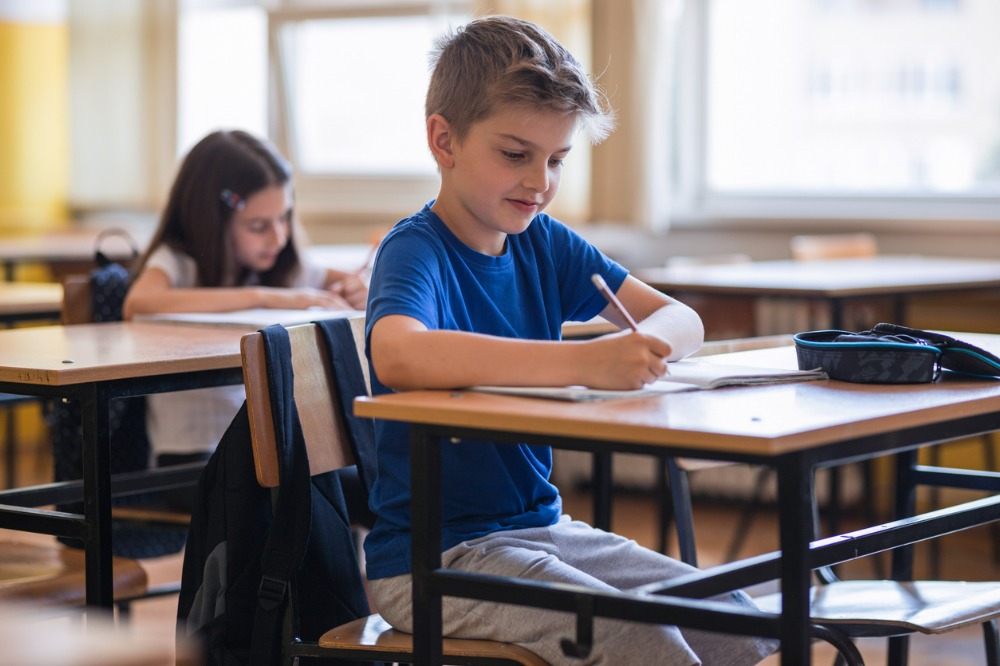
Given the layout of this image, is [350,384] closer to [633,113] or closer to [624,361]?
[624,361]

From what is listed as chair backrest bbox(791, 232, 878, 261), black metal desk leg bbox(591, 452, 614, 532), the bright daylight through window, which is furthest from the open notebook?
the bright daylight through window

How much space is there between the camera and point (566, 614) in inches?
52.9

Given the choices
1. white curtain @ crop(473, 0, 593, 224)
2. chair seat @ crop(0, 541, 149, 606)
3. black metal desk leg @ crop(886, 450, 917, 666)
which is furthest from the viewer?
white curtain @ crop(473, 0, 593, 224)

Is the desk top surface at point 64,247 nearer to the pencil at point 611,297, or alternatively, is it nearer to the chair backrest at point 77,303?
the chair backrest at point 77,303

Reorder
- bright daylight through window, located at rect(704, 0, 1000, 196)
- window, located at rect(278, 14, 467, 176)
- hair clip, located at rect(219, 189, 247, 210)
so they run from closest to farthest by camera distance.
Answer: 1. hair clip, located at rect(219, 189, 247, 210)
2. bright daylight through window, located at rect(704, 0, 1000, 196)
3. window, located at rect(278, 14, 467, 176)

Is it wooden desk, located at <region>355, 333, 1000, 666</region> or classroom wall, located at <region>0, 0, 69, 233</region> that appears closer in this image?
wooden desk, located at <region>355, 333, 1000, 666</region>

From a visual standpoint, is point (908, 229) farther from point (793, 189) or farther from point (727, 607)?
point (727, 607)

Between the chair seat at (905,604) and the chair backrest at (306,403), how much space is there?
58 cm

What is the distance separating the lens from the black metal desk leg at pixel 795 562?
3.79 feet

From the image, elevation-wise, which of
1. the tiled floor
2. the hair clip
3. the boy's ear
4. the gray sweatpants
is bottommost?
the tiled floor

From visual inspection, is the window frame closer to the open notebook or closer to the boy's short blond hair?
the boy's short blond hair

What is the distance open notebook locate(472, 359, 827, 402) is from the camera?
128 cm

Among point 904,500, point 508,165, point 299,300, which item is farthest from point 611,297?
point 299,300

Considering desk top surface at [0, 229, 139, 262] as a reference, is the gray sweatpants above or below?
below
